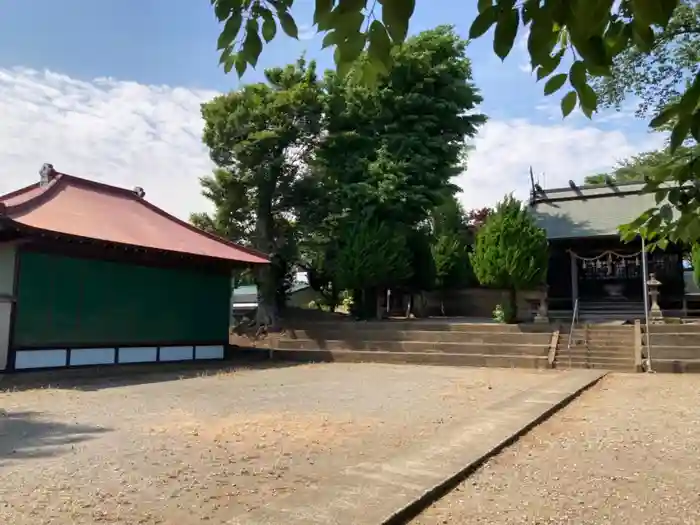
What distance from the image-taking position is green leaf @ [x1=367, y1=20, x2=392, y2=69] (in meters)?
1.37

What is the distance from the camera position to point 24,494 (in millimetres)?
3898

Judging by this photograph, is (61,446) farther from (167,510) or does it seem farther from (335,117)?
(335,117)

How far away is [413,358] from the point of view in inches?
612

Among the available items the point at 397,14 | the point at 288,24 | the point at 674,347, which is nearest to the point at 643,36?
the point at 397,14

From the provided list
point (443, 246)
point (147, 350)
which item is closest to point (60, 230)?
point (147, 350)

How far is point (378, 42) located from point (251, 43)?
47 centimetres

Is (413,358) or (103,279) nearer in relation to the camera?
(103,279)

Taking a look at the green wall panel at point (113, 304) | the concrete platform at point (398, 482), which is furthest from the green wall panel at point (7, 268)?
the concrete platform at point (398, 482)

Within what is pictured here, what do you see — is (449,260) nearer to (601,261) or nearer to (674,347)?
(601,261)

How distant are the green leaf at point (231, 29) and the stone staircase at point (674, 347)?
1358 cm

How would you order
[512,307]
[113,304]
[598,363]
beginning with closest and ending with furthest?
[113,304], [598,363], [512,307]

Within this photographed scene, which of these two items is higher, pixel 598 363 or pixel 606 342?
pixel 606 342

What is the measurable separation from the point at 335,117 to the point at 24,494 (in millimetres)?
16624

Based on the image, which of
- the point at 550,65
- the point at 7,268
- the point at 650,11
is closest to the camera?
the point at 650,11
